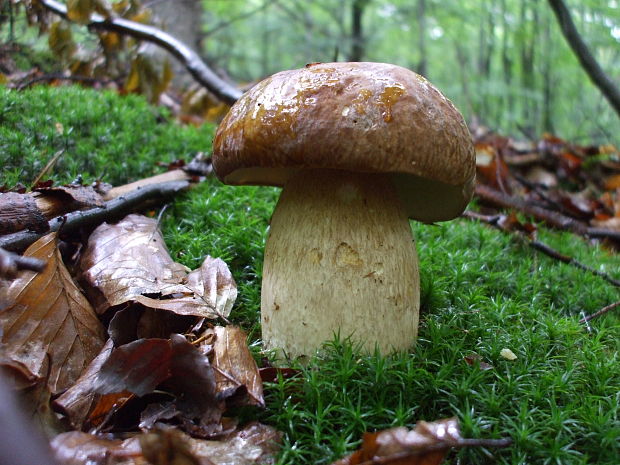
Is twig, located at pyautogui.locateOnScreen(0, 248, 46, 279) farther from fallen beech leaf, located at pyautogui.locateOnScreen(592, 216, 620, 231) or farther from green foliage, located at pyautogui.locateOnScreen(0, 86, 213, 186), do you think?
fallen beech leaf, located at pyautogui.locateOnScreen(592, 216, 620, 231)

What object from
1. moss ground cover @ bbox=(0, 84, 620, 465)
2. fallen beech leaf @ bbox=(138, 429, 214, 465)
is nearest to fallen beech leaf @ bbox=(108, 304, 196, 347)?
moss ground cover @ bbox=(0, 84, 620, 465)

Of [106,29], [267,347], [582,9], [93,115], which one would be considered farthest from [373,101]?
[582,9]

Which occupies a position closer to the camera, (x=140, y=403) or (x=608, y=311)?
(x=140, y=403)

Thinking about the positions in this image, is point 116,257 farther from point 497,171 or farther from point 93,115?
point 497,171

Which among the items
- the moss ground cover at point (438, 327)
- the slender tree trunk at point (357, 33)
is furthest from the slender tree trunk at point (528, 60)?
the moss ground cover at point (438, 327)

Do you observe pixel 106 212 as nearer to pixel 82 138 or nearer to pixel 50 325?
pixel 50 325
